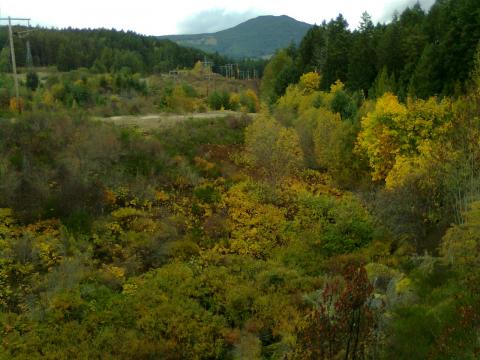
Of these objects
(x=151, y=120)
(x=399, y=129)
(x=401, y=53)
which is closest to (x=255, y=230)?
(x=399, y=129)

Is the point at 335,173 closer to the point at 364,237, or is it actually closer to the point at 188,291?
the point at 364,237

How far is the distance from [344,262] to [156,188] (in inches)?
406

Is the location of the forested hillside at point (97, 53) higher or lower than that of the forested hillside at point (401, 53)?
higher

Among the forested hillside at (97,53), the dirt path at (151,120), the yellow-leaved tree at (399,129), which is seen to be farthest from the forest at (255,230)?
the forested hillside at (97,53)

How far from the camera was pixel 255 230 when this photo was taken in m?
20.1

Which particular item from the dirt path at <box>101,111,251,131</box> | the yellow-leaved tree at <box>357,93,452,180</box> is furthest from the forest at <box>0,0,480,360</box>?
the dirt path at <box>101,111,251,131</box>

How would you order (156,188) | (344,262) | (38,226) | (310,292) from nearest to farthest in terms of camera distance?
(310,292) < (344,262) < (38,226) < (156,188)

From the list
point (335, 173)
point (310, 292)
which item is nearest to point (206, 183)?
point (335, 173)

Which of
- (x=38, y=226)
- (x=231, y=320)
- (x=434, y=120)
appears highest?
(x=434, y=120)

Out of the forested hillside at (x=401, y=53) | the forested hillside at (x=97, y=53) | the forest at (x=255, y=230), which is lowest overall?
the forest at (x=255, y=230)

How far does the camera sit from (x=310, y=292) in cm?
1465

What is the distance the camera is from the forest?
433 inches

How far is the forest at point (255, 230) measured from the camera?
11.0 meters

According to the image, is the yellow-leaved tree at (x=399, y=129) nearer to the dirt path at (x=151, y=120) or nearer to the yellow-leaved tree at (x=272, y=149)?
the yellow-leaved tree at (x=272, y=149)
